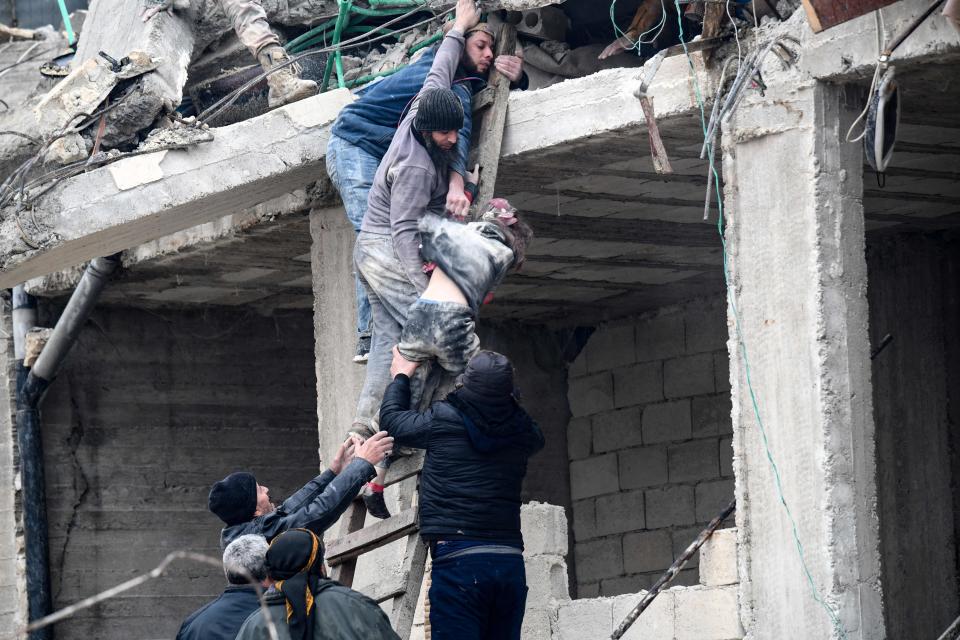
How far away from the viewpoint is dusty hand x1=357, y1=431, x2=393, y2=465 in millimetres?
6973

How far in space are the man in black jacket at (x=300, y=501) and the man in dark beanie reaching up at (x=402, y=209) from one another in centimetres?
68

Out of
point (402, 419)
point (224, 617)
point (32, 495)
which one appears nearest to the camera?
point (224, 617)

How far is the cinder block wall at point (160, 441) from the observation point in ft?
39.0

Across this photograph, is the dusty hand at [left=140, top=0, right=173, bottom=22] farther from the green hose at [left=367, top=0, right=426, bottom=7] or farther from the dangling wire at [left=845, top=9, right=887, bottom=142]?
the dangling wire at [left=845, top=9, right=887, bottom=142]

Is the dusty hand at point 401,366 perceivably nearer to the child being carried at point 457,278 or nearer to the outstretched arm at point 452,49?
the child being carried at point 457,278

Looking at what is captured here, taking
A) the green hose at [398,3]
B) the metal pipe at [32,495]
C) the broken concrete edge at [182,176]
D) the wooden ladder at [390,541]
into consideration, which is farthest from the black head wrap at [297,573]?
the metal pipe at [32,495]

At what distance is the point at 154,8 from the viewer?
9.81 m

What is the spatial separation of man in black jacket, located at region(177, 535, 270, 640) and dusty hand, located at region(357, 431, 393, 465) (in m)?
0.73

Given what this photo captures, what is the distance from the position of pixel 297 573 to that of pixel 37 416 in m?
6.39

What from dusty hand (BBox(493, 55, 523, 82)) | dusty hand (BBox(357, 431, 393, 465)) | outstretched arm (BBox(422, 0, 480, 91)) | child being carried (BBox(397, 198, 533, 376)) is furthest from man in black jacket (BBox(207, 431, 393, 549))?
dusty hand (BBox(493, 55, 523, 82))

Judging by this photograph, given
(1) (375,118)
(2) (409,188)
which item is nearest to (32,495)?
(1) (375,118)

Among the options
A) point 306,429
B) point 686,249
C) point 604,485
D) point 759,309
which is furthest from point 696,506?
point 759,309

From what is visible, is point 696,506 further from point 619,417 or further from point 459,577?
point 459,577

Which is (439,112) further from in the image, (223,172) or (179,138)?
(179,138)
